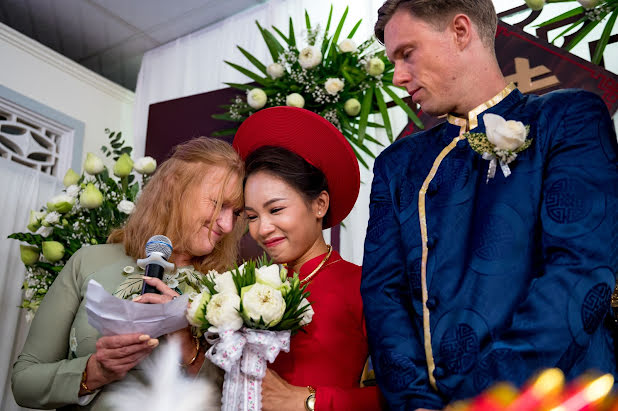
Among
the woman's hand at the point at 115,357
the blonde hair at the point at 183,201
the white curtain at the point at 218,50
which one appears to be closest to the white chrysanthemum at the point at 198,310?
the woman's hand at the point at 115,357

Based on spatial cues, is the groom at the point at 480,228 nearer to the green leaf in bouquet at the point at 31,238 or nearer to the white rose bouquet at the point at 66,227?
the white rose bouquet at the point at 66,227

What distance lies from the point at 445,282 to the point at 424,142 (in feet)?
1.62

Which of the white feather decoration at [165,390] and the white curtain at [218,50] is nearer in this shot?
the white feather decoration at [165,390]

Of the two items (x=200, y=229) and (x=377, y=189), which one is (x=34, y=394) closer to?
(x=200, y=229)

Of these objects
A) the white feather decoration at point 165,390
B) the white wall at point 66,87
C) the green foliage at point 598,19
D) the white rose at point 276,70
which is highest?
the white wall at point 66,87

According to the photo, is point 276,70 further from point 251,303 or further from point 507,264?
point 507,264

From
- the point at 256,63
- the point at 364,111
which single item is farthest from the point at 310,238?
the point at 256,63

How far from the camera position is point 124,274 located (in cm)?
213

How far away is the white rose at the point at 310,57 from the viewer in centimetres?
343

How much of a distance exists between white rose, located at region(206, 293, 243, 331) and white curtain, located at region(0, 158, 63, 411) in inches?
119

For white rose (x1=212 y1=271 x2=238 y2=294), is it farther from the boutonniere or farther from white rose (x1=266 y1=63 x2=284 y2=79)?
white rose (x1=266 y1=63 x2=284 y2=79)

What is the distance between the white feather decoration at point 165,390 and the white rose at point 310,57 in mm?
2013

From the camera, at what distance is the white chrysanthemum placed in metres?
1.66

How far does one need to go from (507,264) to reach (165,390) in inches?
39.5
